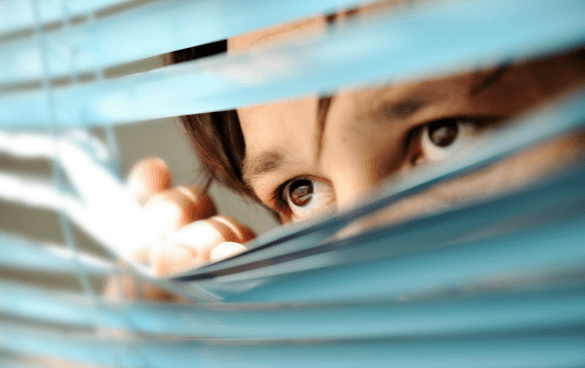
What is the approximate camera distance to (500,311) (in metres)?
0.27

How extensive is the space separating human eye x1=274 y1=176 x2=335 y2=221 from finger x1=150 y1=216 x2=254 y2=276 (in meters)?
0.10

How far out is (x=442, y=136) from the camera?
1.63ft

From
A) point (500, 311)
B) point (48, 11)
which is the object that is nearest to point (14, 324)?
point (48, 11)

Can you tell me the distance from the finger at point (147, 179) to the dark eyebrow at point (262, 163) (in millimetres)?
131

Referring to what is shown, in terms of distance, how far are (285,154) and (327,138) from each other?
0.10m

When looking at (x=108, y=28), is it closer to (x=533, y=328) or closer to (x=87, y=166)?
(x=87, y=166)

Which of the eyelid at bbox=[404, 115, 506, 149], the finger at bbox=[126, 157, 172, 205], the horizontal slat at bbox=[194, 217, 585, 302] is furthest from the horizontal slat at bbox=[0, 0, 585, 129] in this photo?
the finger at bbox=[126, 157, 172, 205]

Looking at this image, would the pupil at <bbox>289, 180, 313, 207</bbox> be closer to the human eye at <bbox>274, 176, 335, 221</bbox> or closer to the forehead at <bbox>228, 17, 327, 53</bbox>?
the human eye at <bbox>274, 176, 335, 221</bbox>

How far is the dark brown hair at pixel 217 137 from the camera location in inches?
24.9

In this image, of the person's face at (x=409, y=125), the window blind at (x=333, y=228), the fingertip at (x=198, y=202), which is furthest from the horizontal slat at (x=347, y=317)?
the fingertip at (x=198, y=202)

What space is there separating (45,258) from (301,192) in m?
0.37

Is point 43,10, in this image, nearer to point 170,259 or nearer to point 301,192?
point 170,259

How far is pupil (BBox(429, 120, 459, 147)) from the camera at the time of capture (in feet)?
1.60

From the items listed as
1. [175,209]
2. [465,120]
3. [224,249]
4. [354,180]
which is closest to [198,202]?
[175,209]
